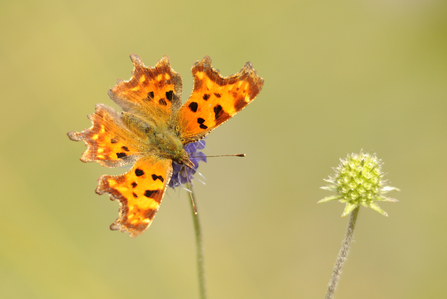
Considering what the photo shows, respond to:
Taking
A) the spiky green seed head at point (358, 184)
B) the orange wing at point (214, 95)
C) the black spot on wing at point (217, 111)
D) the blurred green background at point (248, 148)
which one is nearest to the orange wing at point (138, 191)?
the orange wing at point (214, 95)

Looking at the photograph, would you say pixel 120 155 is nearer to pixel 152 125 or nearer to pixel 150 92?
pixel 152 125

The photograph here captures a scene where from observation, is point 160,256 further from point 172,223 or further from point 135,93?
point 135,93

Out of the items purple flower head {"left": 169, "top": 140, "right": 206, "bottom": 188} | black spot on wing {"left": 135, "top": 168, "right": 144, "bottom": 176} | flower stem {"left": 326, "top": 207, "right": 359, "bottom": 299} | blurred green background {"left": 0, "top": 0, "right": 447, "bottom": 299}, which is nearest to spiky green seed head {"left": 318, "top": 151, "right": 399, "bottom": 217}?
flower stem {"left": 326, "top": 207, "right": 359, "bottom": 299}

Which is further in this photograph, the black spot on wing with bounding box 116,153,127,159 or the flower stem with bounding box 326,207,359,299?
the black spot on wing with bounding box 116,153,127,159

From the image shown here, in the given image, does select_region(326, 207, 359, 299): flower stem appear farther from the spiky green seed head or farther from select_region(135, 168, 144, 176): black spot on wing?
select_region(135, 168, 144, 176): black spot on wing

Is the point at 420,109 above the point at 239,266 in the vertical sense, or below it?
above

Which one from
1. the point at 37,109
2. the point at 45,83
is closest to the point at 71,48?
the point at 45,83

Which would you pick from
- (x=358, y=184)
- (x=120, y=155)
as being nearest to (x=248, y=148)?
(x=120, y=155)
